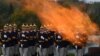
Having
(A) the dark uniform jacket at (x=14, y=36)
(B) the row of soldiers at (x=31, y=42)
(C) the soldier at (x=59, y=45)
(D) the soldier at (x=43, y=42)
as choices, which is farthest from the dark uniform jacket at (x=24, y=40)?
(C) the soldier at (x=59, y=45)

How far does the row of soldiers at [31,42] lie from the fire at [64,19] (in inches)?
9.3

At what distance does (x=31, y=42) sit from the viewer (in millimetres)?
14000

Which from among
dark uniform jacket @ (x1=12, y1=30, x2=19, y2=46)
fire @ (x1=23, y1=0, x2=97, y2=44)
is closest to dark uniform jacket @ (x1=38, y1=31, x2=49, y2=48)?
fire @ (x1=23, y1=0, x2=97, y2=44)

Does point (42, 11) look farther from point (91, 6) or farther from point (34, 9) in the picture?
point (91, 6)

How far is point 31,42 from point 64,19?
4.36 feet

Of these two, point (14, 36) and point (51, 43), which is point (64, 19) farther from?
point (14, 36)

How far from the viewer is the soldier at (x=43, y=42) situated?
45.5 feet

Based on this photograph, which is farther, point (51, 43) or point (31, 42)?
point (51, 43)

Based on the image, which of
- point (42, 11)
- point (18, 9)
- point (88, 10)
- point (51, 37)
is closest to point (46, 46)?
point (51, 37)

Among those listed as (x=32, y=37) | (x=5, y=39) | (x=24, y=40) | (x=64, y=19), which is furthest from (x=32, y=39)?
(x=64, y=19)

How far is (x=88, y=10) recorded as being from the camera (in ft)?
56.2

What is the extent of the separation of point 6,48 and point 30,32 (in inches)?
31.8

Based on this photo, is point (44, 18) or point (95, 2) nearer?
point (44, 18)

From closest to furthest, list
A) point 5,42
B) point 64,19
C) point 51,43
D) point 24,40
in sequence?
point 24,40
point 5,42
point 51,43
point 64,19
